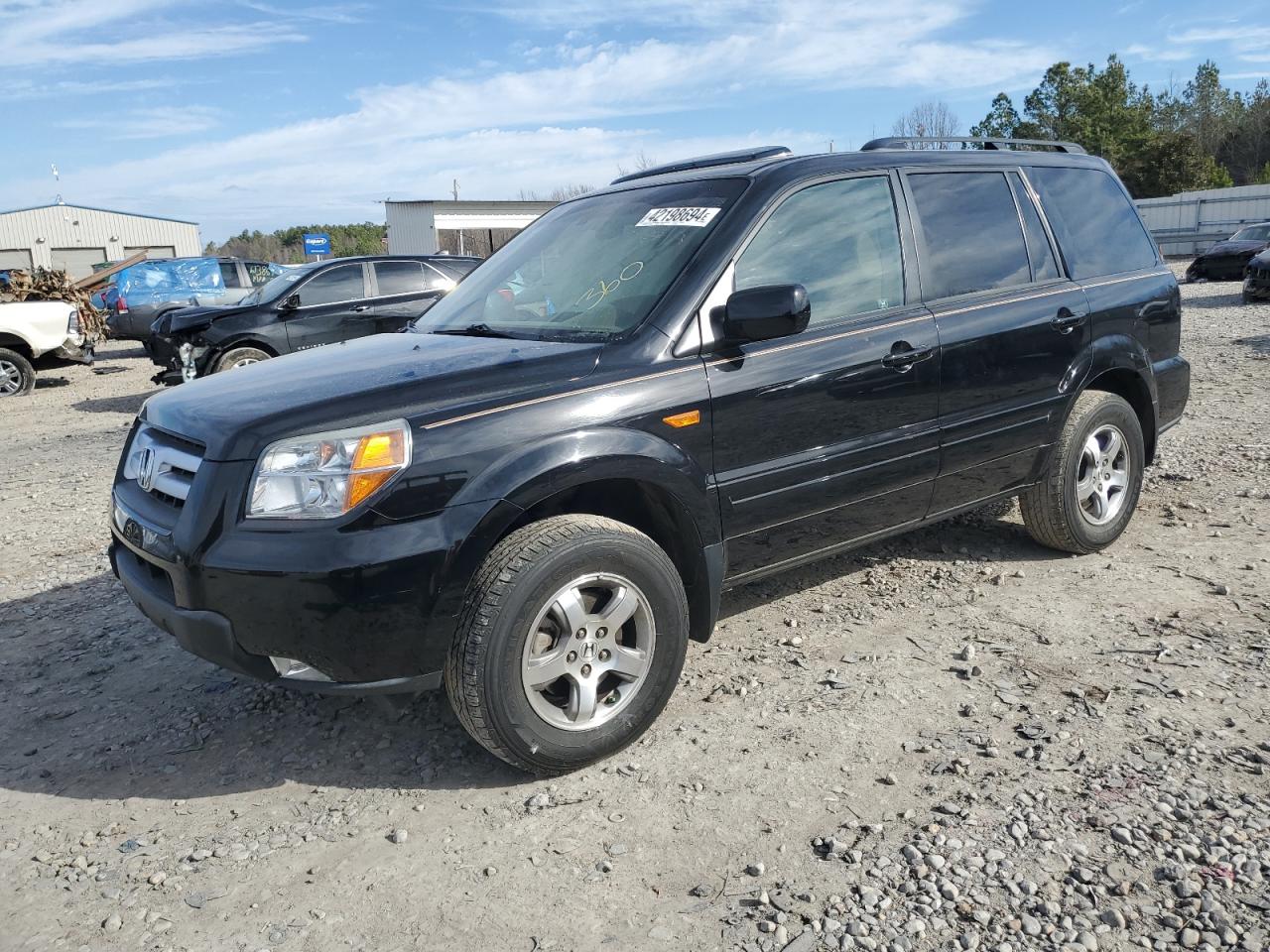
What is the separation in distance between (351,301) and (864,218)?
28.7 ft

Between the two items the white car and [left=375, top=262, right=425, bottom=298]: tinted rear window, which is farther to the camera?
the white car

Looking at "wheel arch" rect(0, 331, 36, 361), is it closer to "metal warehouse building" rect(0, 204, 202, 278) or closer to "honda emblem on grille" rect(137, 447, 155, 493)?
"honda emblem on grille" rect(137, 447, 155, 493)

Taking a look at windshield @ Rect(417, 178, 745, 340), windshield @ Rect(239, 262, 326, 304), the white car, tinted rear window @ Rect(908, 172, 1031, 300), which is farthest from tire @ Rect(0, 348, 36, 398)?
tinted rear window @ Rect(908, 172, 1031, 300)

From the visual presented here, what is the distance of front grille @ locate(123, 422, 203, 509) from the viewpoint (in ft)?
10.0

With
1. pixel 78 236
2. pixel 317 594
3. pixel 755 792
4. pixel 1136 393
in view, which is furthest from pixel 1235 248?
pixel 78 236

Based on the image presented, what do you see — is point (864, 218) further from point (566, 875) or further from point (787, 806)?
point (566, 875)

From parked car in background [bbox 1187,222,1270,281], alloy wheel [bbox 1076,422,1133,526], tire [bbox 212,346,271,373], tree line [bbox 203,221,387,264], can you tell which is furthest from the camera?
tree line [bbox 203,221,387,264]

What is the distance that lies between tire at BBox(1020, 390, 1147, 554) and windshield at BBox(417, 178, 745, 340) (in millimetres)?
2157

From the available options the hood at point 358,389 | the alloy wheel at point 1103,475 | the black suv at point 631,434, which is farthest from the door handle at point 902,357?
the alloy wheel at point 1103,475

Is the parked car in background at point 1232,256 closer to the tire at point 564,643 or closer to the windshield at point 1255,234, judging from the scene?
the windshield at point 1255,234

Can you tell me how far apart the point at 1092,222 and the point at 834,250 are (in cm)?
192

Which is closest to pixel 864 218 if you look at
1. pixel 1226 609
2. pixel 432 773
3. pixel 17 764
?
pixel 1226 609

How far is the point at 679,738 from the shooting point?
→ 339 centimetres

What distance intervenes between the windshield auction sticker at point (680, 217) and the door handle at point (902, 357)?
0.88 m
